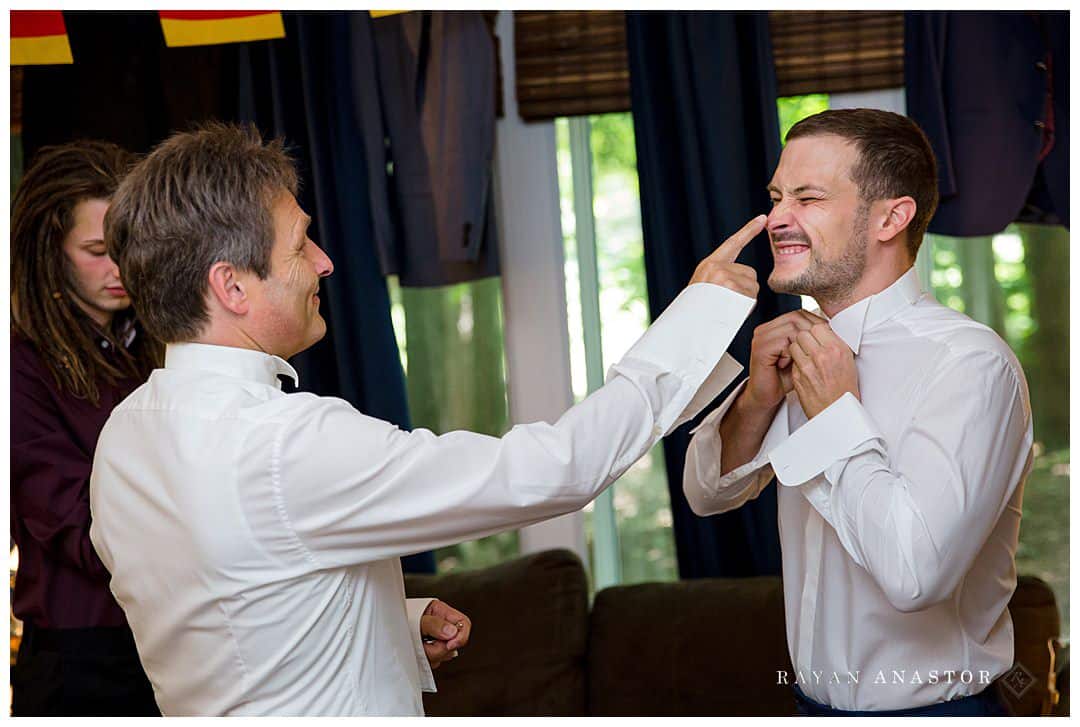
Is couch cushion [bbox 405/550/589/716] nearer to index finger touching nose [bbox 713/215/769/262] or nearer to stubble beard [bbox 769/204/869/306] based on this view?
stubble beard [bbox 769/204/869/306]

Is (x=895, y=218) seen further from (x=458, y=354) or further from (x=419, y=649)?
(x=458, y=354)

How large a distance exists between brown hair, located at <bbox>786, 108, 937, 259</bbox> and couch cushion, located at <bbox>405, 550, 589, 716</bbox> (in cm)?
154

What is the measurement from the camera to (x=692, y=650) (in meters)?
3.03

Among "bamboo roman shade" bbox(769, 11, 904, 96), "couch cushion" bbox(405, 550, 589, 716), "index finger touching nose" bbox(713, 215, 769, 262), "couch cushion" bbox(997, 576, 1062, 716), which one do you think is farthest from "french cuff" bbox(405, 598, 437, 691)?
"bamboo roman shade" bbox(769, 11, 904, 96)

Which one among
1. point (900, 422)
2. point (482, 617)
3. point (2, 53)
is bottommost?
point (482, 617)

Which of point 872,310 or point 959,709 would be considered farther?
point 872,310

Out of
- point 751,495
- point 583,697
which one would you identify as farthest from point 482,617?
point 751,495

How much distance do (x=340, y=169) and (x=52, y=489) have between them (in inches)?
57.4

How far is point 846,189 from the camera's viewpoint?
1.94m

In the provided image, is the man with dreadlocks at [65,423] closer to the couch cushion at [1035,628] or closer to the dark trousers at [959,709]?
the dark trousers at [959,709]

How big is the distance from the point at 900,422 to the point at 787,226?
15.0 inches

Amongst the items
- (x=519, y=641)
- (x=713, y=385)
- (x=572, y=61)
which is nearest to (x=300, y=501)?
(x=713, y=385)

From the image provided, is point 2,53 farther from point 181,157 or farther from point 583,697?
point 583,697

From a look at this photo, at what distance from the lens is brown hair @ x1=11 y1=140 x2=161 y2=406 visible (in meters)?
2.25
